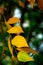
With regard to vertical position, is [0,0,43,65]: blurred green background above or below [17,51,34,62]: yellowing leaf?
below

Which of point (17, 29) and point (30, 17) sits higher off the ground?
point (17, 29)

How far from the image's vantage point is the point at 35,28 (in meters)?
1.08

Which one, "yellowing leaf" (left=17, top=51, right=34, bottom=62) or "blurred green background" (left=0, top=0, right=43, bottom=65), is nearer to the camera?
"yellowing leaf" (left=17, top=51, right=34, bottom=62)

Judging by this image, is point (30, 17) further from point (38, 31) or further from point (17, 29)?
point (17, 29)

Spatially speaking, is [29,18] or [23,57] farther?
[29,18]

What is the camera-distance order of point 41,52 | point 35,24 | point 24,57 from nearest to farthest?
point 24,57 → point 41,52 → point 35,24

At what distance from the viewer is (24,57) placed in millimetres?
649

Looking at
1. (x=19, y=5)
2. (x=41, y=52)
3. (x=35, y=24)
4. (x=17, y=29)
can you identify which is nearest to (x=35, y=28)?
(x=35, y=24)

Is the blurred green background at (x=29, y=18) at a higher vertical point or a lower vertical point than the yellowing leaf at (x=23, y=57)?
lower

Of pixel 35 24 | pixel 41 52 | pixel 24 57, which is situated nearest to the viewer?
pixel 24 57

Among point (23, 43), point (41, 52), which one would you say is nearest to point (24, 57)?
point (23, 43)

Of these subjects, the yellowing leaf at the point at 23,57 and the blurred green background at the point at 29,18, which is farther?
the blurred green background at the point at 29,18

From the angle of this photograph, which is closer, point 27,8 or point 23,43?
point 23,43

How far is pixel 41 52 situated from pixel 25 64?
8 cm
